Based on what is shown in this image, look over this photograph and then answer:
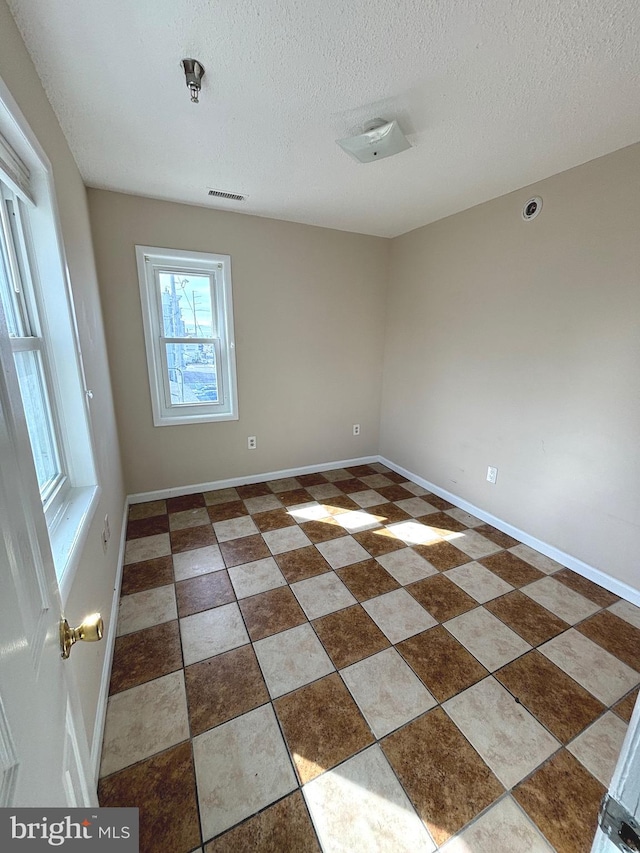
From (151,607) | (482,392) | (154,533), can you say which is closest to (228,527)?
(154,533)

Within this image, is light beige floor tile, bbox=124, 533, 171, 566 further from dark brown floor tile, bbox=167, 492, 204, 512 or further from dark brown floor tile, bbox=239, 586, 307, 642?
dark brown floor tile, bbox=239, 586, 307, 642

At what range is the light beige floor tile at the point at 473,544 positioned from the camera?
7.97 feet

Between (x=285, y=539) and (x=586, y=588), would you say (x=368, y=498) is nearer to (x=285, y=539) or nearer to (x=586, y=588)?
(x=285, y=539)

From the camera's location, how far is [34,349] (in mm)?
1344

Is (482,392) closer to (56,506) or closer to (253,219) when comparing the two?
(253,219)

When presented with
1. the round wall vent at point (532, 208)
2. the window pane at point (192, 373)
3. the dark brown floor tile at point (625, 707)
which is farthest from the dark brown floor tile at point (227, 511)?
the round wall vent at point (532, 208)

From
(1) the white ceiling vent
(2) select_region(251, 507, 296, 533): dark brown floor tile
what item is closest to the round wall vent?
(1) the white ceiling vent

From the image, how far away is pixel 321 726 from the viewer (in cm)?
133

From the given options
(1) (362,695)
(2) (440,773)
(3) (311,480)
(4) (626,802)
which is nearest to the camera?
(4) (626,802)

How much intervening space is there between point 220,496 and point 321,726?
2149 millimetres

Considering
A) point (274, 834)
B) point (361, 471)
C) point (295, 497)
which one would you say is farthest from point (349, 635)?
point (361, 471)

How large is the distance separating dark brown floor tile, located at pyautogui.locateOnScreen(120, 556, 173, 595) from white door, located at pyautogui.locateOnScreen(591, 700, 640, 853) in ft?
6.93

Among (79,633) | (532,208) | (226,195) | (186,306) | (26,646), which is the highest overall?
(226,195)

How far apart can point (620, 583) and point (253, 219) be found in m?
3.65
